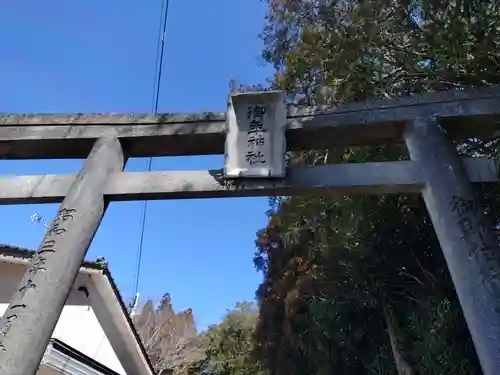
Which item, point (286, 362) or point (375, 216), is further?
point (286, 362)

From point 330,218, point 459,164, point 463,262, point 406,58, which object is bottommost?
point 463,262

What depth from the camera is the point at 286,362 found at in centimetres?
1209

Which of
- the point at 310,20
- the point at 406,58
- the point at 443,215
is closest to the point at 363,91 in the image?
the point at 406,58

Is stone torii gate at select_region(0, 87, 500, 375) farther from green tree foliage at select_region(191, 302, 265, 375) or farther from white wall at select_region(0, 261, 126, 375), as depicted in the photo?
green tree foliage at select_region(191, 302, 265, 375)

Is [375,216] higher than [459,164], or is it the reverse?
[375,216]

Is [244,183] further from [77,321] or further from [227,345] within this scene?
[227,345]

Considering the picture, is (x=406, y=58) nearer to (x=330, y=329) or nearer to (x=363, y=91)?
(x=363, y=91)

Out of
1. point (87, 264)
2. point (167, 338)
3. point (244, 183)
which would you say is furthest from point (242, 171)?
point (167, 338)

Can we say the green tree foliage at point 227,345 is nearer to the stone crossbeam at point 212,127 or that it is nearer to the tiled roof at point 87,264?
the tiled roof at point 87,264

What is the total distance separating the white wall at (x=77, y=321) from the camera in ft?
26.9

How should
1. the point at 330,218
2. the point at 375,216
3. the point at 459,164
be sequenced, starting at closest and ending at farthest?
the point at 459,164 < the point at 375,216 < the point at 330,218

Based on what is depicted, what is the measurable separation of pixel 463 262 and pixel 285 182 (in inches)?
65.1

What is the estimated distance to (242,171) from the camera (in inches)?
177

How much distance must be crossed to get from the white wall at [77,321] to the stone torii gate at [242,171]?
4.01 metres
